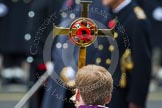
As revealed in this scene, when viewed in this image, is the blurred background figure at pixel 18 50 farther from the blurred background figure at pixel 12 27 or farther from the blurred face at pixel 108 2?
the blurred face at pixel 108 2

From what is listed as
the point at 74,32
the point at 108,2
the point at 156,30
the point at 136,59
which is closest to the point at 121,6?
the point at 108,2

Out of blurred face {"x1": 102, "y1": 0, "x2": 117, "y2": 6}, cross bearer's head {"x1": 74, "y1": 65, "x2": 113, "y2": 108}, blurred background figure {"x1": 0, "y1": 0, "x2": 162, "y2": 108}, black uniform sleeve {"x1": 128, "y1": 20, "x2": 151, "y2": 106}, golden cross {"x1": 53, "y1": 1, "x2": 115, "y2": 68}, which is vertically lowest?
cross bearer's head {"x1": 74, "y1": 65, "x2": 113, "y2": 108}

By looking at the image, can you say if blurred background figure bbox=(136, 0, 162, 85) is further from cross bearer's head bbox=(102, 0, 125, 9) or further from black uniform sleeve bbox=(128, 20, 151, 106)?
cross bearer's head bbox=(102, 0, 125, 9)

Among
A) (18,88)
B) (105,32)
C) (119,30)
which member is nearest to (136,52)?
(119,30)

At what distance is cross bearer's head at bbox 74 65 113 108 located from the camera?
281 cm

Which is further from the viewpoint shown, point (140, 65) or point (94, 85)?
point (140, 65)

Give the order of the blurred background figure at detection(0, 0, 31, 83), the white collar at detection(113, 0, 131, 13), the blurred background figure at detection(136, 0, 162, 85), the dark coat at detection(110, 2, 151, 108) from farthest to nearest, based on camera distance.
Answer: the blurred background figure at detection(0, 0, 31, 83), the blurred background figure at detection(136, 0, 162, 85), the dark coat at detection(110, 2, 151, 108), the white collar at detection(113, 0, 131, 13)

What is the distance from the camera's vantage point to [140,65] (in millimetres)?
4715

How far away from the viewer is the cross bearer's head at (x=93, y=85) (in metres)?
2.81

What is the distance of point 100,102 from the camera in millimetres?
2834

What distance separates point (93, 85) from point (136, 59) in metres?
1.88

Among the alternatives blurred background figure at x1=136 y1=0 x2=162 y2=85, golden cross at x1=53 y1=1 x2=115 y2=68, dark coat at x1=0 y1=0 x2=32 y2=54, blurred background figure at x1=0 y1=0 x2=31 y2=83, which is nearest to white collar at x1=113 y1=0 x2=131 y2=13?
golden cross at x1=53 y1=1 x2=115 y2=68

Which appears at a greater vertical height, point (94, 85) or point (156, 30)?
point (156, 30)

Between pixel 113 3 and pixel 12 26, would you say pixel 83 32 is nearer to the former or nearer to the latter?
pixel 113 3
